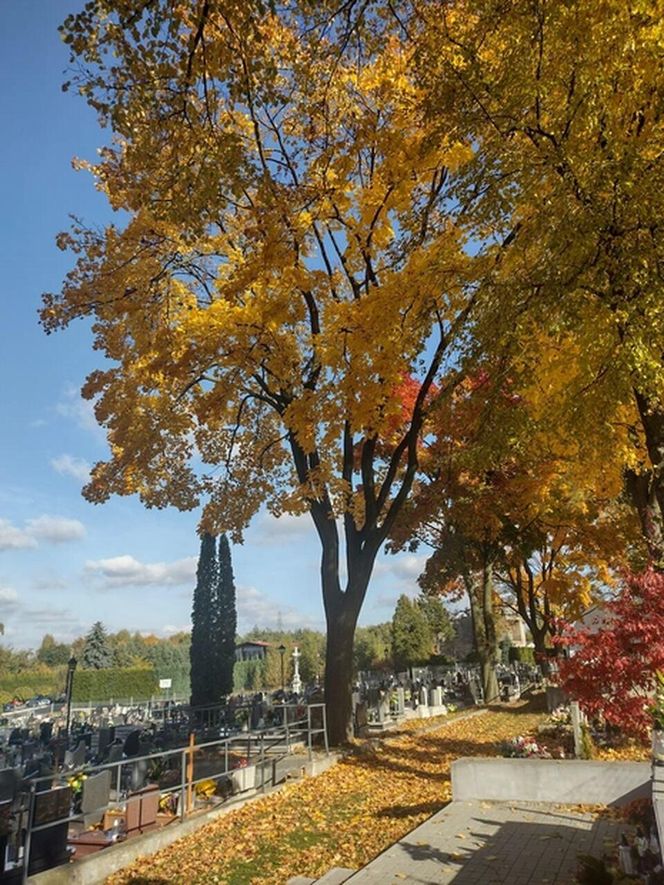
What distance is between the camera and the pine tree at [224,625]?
3409 cm

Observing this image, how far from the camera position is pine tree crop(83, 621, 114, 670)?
70.7m

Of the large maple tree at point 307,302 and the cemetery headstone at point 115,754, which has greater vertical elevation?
the large maple tree at point 307,302

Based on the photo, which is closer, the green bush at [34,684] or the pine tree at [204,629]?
the pine tree at [204,629]

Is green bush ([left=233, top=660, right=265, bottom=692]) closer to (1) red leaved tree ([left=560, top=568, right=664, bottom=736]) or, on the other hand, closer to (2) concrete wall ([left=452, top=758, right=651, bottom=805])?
(2) concrete wall ([left=452, top=758, right=651, bottom=805])

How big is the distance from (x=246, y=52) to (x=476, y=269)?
5.26 meters

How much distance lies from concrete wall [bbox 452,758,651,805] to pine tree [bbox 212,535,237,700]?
26949 mm

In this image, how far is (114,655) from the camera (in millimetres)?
74750

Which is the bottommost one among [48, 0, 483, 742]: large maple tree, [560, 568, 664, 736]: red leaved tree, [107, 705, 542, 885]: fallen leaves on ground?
[107, 705, 542, 885]: fallen leaves on ground

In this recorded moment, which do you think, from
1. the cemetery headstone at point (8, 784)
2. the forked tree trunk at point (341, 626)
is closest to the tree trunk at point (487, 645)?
the forked tree trunk at point (341, 626)

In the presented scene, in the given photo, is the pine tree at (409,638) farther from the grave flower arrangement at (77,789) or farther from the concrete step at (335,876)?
the concrete step at (335,876)

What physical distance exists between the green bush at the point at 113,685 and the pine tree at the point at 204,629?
16.7m

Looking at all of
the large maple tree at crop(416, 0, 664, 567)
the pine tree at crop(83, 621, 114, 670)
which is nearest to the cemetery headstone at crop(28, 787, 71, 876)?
the large maple tree at crop(416, 0, 664, 567)

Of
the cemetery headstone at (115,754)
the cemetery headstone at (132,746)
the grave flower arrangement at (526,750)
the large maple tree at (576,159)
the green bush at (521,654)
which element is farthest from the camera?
the green bush at (521,654)

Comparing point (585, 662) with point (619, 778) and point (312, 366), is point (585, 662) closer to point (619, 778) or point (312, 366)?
point (619, 778)
